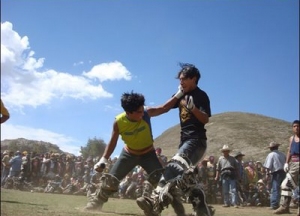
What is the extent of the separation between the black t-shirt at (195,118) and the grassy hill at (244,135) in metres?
34.3

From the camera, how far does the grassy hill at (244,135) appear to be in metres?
42.9

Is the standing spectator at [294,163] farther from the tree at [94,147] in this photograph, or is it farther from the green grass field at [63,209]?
the tree at [94,147]

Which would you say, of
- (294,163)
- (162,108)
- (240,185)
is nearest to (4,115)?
(162,108)

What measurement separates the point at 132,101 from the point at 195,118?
3.76 ft

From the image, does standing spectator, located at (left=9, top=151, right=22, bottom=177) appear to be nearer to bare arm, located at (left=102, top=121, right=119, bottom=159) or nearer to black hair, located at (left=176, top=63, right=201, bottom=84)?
bare arm, located at (left=102, top=121, right=119, bottom=159)

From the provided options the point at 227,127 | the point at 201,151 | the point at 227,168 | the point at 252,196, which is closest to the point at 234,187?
the point at 227,168

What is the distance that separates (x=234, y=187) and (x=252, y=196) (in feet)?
5.65

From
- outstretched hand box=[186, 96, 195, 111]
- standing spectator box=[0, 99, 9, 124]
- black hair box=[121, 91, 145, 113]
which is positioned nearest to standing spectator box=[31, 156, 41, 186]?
standing spectator box=[0, 99, 9, 124]

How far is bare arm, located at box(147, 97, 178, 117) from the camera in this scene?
528cm

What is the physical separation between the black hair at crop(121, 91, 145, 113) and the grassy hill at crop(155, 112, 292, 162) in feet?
111

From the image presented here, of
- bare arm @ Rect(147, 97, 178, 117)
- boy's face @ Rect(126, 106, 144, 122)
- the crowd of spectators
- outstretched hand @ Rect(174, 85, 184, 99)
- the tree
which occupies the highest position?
the tree

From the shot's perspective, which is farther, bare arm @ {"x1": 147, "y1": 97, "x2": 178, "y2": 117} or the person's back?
the person's back

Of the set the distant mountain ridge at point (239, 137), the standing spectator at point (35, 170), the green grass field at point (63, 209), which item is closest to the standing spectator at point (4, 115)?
the green grass field at point (63, 209)

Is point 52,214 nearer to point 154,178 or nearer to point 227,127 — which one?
point 154,178
